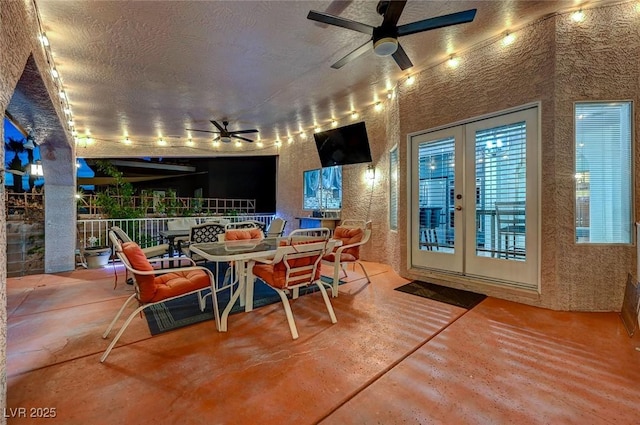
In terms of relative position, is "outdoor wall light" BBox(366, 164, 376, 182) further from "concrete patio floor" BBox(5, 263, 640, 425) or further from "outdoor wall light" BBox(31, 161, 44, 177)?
"outdoor wall light" BBox(31, 161, 44, 177)

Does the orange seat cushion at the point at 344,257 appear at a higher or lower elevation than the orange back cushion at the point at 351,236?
lower

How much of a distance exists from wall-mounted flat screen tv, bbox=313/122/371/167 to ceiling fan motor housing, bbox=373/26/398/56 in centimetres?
262

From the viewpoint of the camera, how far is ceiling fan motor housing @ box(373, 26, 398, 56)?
2412mm

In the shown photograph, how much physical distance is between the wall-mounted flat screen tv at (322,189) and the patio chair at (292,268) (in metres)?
3.50

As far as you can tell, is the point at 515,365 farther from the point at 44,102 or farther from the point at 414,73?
the point at 44,102

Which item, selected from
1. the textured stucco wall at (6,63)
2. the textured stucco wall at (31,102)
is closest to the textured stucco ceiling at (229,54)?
the textured stucco wall at (31,102)

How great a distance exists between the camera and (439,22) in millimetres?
2303

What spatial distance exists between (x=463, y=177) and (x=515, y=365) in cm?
232

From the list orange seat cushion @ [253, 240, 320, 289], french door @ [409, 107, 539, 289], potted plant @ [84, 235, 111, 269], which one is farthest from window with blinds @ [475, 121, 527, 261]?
potted plant @ [84, 235, 111, 269]

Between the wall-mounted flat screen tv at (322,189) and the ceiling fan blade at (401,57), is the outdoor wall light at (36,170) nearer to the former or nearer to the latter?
the wall-mounted flat screen tv at (322,189)

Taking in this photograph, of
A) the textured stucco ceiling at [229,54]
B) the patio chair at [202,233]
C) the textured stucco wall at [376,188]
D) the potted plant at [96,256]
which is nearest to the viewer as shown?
the textured stucco ceiling at [229,54]

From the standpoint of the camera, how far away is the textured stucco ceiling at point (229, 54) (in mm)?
2604

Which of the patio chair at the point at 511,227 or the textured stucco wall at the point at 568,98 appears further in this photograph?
the patio chair at the point at 511,227

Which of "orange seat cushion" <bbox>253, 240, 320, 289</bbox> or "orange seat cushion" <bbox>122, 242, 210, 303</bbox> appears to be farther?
"orange seat cushion" <bbox>253, 240, 320, 289</bbox>
